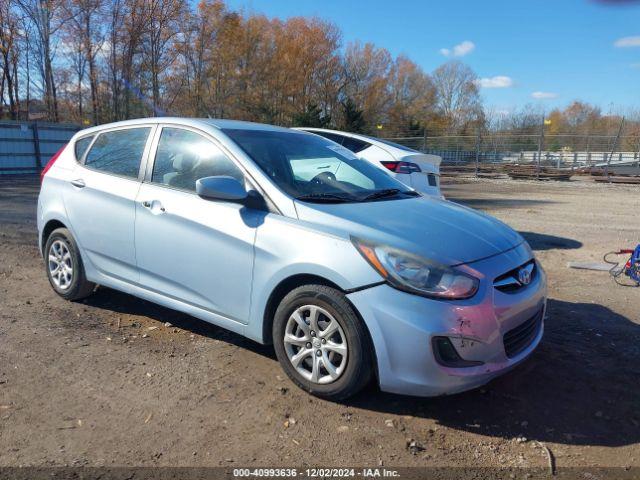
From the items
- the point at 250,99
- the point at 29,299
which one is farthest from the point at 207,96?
the point at 29,299

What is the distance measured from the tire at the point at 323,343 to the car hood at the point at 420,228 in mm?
418

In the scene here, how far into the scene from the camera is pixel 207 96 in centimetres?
4416

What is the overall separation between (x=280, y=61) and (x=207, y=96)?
9.49 m

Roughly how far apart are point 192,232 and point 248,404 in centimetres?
126

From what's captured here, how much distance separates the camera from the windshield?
3.74 m

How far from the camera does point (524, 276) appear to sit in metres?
3.32

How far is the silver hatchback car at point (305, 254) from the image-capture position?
9.60ft

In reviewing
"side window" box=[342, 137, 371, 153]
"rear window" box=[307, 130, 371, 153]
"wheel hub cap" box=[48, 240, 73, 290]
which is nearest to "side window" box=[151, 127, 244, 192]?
"wheel hub cap" box=[48, 240, 73, 290]

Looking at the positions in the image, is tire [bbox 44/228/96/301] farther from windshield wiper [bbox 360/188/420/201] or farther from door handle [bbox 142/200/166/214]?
windshield wiper [bbox 360/188/420/201]

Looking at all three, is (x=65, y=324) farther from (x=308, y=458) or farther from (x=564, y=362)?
(x=564, y=362)

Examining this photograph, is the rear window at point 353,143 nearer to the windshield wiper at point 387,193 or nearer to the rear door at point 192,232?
the windshield wiper at point 387,193

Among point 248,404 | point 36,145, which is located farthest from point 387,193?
point 36,145

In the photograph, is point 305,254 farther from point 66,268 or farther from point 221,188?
point 66,268

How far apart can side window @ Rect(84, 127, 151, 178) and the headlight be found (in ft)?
7.70
